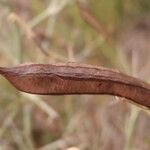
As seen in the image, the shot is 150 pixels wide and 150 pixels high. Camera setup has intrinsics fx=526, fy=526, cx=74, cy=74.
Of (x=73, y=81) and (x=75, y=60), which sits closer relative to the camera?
(x=73, y=81)

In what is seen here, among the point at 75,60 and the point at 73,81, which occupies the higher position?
the point at 75,60

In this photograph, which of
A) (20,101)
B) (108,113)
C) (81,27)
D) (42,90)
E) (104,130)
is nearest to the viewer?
(42,90)

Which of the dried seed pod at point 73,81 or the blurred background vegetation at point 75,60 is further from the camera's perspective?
the blurred background vegetation at point 75,60

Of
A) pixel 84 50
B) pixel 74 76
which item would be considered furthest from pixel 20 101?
pixel 74 76

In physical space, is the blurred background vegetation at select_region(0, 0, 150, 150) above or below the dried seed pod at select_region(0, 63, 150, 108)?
above

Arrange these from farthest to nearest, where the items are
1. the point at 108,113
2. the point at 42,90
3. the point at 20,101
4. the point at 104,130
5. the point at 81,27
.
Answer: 1. the point at 81,27
2. the point at 108,113
3. the point at 104,130
4. the point at 20,101
5. the point at 42,90

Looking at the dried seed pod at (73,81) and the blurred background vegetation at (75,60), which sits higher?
the blurred background vegetation at (75,60)

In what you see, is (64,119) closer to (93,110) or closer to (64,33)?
(93,110)

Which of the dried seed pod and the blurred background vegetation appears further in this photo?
the blurred background vegetation
